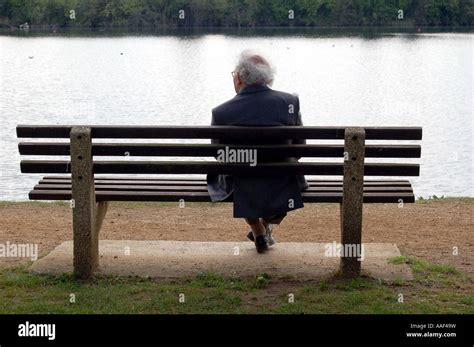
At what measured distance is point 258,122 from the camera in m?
6.46

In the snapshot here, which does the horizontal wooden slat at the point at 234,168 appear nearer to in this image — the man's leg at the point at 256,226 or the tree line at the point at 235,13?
the man's leg at the point at 256,226

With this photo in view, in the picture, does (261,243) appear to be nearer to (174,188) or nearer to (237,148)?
(174,188)

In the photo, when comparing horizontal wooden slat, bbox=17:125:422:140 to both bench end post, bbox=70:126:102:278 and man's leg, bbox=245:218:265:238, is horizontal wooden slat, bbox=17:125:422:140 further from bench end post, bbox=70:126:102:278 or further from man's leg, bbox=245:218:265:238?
man's leg, bbox=245:218:265:238

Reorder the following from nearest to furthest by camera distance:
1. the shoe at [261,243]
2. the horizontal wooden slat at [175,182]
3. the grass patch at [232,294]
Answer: the grass patch at [232,294]
the horizontal wooden slat at [175,182]
the shoe at [261,243]

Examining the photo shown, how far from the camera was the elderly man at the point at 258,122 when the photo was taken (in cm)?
647

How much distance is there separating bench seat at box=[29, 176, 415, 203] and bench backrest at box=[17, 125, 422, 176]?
0.21 m

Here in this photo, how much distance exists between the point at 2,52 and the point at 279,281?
76982 mm

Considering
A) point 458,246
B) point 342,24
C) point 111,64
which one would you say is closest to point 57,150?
point 458,246

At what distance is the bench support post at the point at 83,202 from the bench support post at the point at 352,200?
6.15 feet

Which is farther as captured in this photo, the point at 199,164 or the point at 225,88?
the point at 225,88

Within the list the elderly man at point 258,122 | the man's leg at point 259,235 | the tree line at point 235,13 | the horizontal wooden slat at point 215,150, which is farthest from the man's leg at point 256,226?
the tree line at point 235,13

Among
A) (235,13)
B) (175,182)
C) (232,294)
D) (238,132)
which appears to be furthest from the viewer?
(235,13)

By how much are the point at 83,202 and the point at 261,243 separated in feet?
5.04

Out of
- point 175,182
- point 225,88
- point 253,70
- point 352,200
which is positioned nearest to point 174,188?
point 175,182
